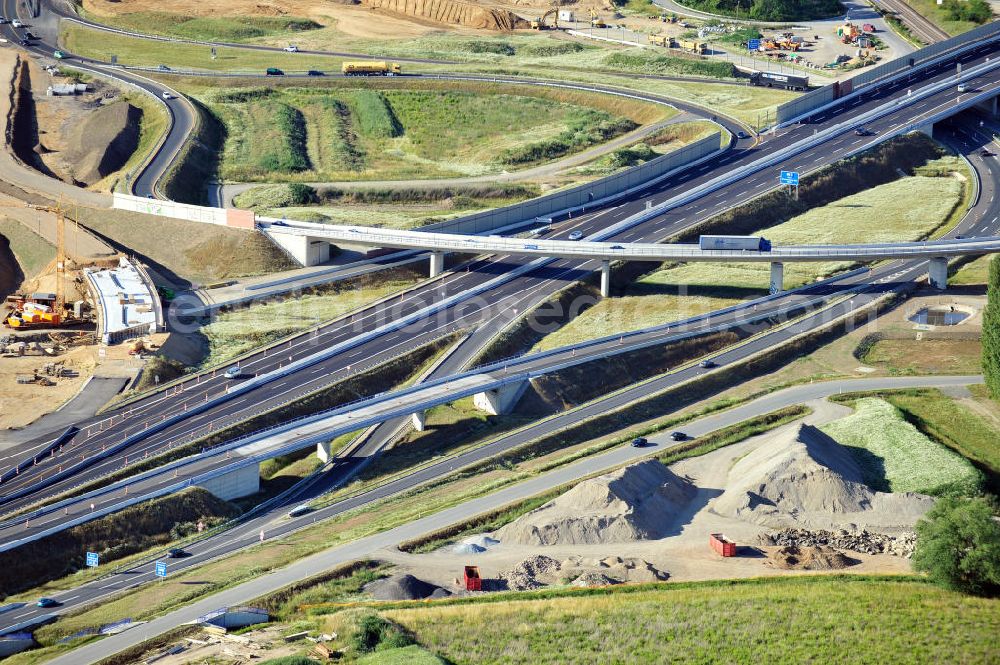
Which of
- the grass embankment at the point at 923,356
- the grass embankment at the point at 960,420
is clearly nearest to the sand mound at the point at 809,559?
the grass embankment at the point at 960,420

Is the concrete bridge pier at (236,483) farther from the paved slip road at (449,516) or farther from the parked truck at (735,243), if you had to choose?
the parked truck at (735,243)

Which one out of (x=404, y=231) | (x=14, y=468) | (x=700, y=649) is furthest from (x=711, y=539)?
(x=404, y=231)

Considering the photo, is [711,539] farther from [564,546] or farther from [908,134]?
[908,134]

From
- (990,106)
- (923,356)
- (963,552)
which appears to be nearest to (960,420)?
(923,356)

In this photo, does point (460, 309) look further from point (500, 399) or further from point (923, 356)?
point (923, 356)

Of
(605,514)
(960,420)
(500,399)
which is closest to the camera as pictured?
(605,514)

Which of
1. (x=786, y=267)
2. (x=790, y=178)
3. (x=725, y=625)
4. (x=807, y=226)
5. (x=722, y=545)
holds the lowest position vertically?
(x=722, y=545)
